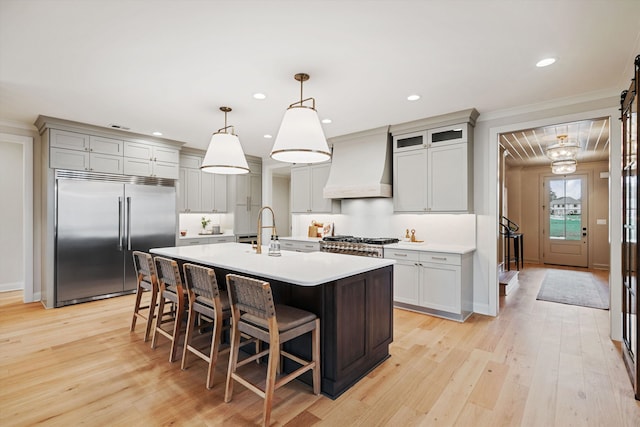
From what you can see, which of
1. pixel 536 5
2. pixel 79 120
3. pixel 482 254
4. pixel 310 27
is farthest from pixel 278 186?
pixel 536 5

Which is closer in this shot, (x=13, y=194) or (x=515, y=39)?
(x=515, y=39)

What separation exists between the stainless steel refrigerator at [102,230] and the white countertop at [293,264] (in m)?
2.03

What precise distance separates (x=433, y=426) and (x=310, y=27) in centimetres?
276

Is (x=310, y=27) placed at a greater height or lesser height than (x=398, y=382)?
greater

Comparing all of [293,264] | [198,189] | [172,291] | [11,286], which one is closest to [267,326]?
[293,264]

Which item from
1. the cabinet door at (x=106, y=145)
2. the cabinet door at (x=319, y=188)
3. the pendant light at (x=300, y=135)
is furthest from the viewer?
the cabinet door at (x=319, y=188)

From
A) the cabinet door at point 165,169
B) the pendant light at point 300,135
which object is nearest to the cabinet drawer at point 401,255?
the pendant light at point 300,135

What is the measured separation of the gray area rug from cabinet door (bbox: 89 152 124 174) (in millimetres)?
6782

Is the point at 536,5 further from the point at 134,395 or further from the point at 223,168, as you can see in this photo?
the point at 134,395

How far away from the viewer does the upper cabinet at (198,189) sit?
6.16m

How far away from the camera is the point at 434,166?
4.41 meters

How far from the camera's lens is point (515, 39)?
243cm

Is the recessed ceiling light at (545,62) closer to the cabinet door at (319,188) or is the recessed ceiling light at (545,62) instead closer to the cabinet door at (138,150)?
the cabinet door at (319,188)

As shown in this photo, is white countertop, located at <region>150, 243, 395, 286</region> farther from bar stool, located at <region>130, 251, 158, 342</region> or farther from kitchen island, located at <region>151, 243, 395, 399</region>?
bar stool, located at <region>130, 251, 158, 342</region>
